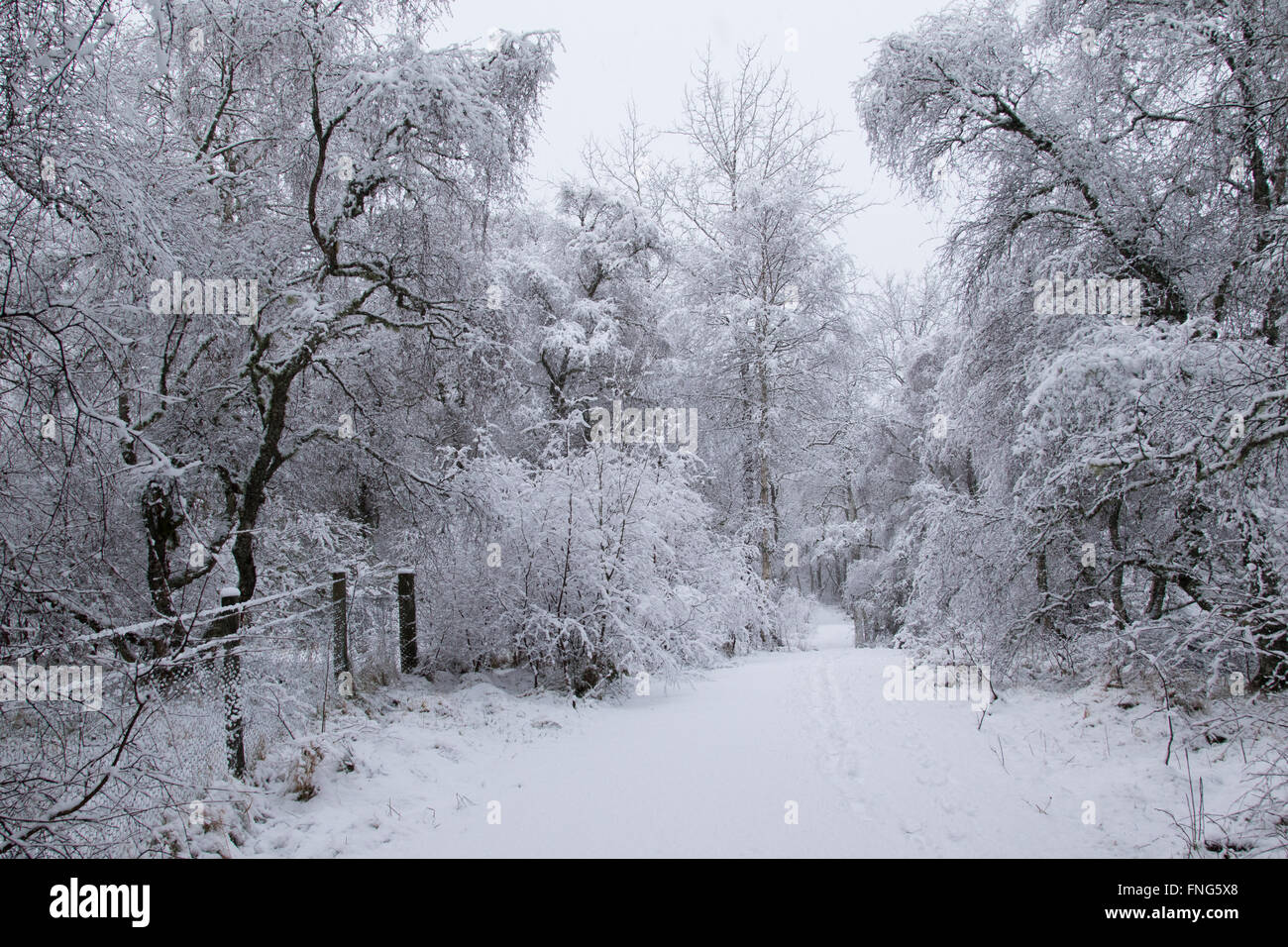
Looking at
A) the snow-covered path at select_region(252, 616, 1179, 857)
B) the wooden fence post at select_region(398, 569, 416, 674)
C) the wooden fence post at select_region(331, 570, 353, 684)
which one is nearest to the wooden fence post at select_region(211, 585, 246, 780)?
the snow-covered path at select_region(252, 616, 1179, 857)

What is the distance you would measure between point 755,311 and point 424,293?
1172 cm

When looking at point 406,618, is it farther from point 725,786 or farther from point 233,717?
point 725,786

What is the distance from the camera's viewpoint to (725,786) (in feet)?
16.8

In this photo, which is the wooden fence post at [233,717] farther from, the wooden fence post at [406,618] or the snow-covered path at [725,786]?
the wooden fence post at [406,618]

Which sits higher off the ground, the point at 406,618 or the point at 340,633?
the point at 340,633

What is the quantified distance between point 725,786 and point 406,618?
496cm

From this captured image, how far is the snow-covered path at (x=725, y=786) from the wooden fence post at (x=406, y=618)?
113 centimetres

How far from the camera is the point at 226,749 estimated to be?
459 cm

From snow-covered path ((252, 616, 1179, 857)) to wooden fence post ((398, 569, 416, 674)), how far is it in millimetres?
1135

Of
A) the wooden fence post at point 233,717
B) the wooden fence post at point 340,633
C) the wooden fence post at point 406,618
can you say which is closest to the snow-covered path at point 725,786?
the wooden fence post at point 233,717

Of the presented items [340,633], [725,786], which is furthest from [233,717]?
[725,786]
